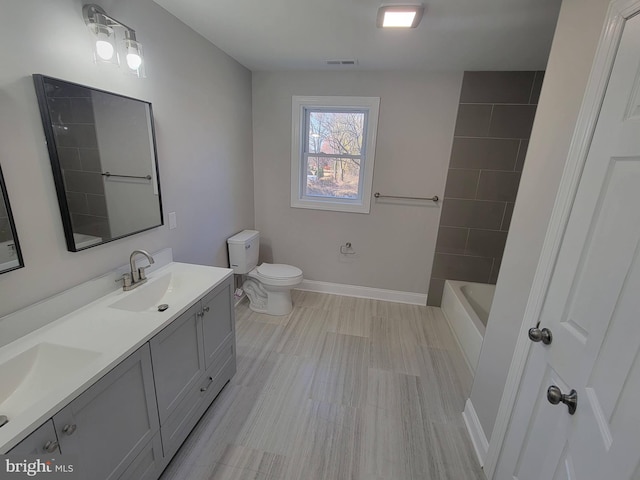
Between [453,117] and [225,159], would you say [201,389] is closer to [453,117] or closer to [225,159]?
[225,159]

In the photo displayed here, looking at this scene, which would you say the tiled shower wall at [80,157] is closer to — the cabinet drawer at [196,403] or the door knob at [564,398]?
the cabinet drawer at [196,403]

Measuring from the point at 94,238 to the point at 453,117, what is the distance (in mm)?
2903

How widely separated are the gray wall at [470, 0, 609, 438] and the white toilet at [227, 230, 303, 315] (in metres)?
1.73

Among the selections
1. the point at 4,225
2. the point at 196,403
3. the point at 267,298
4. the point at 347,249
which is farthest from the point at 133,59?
the point at 347,249

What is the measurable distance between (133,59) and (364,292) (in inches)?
111

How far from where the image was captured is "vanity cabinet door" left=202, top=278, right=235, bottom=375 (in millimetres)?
1641

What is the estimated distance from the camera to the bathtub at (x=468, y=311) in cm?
224

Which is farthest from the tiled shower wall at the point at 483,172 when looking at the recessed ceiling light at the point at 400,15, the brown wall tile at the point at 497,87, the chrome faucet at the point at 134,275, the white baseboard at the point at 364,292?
the chrome faucet at the point at 134,275

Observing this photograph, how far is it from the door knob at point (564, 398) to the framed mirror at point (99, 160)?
199 centimetres

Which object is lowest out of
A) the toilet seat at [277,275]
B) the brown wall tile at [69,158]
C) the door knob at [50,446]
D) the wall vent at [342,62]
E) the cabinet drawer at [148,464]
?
the cabinet drawer at [148,464]

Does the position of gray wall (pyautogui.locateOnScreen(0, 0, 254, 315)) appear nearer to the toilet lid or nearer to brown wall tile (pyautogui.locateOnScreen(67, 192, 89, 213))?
brown wall tile (pyautogui.locateOnScreen(67, 192, 89, 213))

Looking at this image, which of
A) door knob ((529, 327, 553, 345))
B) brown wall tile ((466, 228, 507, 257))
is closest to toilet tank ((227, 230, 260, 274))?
brown wall tile ((466, 228, 507, 257))

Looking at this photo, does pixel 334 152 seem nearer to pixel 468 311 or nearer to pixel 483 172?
pixel 483 172

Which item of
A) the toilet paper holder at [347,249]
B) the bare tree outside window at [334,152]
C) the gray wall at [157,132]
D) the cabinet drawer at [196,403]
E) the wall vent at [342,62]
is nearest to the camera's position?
the gray wall at [157,132]
